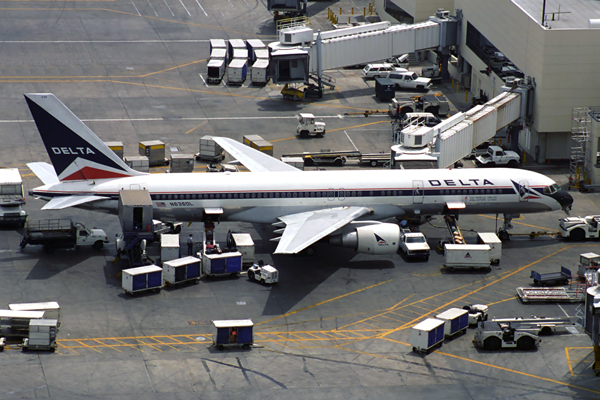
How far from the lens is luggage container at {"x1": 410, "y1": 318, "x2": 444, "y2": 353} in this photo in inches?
2420

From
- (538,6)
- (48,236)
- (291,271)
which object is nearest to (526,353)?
(291,271)

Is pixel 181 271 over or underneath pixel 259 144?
underneath

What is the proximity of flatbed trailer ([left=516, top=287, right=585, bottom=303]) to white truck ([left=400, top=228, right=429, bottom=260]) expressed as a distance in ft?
30.9

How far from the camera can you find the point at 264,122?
113 metres

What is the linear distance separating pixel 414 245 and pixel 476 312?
11.9 metres

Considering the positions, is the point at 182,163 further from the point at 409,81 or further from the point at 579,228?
the point at 409,81

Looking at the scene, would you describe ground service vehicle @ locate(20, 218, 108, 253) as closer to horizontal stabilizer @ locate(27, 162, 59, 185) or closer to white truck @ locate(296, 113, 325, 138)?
horizontal stabilizer @ locate(27, 162, 59, 185)

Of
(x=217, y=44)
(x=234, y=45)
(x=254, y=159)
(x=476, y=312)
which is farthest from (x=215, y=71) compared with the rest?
(x=476, y=312)

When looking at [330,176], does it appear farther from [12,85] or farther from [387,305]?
[12,85]

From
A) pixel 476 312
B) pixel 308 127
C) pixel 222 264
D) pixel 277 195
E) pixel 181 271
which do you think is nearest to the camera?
pixel 476 312

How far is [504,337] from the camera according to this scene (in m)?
62.7

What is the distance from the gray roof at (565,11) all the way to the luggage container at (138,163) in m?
45.2

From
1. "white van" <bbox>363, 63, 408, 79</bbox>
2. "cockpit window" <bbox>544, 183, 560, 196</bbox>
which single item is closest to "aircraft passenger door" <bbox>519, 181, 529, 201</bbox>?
"cockpit window" <bbox>544, 183, 560, 196</bbox>

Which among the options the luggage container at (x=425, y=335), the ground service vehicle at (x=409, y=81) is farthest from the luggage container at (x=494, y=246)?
the ground service vehicle at (x=409, y=81)
